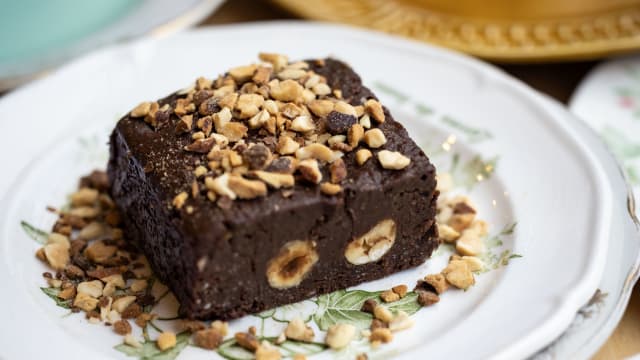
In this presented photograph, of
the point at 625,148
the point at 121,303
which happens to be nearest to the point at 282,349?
the point at 121,303

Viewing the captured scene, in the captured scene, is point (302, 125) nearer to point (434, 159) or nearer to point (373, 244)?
point (373, 244)

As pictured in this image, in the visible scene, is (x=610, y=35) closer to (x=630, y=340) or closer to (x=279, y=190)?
(x=630, y=340)

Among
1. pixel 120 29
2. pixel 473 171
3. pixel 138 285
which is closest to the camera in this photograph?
pixel 138 285

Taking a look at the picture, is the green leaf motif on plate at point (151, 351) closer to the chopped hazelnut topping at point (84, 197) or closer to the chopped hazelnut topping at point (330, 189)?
the chopped hazelnut topping at point (330, 189)

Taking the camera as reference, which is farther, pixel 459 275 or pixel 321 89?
pixel 321 89

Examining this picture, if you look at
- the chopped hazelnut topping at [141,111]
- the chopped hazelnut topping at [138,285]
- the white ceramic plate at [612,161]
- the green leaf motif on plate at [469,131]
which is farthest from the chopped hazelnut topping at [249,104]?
the white ceramic plate at [612,161]

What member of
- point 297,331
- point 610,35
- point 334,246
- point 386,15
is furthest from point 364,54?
point 297,331
